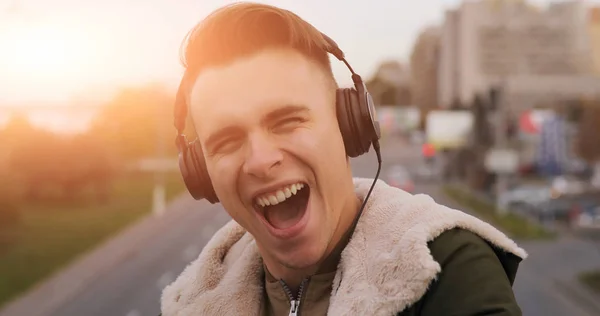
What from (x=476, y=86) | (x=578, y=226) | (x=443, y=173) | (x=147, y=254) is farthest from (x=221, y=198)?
(x=476, y=86)

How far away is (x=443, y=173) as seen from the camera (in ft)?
111

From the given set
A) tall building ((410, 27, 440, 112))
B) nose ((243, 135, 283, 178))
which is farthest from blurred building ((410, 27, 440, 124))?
nose ((243, 135, 283, 178))

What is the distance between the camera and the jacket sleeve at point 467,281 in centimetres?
108

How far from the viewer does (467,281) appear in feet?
3.64

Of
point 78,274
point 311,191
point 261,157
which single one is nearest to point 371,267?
point 311,191

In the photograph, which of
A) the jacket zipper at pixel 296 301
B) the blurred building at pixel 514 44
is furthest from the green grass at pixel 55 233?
the blurred building at pixel 514 44

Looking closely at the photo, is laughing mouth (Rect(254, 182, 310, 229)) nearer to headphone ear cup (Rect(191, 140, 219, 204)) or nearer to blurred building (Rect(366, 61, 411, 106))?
headphone ear cup (Rect(191, 140, 219, 204))

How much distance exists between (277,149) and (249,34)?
0.76ft

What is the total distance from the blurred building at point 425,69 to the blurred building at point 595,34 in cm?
1683

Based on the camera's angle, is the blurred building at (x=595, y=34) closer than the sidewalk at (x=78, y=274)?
No

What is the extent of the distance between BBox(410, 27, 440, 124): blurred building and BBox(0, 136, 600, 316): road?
5989cm

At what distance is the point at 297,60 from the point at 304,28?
64mm

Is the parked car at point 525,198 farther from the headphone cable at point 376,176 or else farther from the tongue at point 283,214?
the tongue at point 283,214

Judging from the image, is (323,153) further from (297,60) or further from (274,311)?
(274,311)
